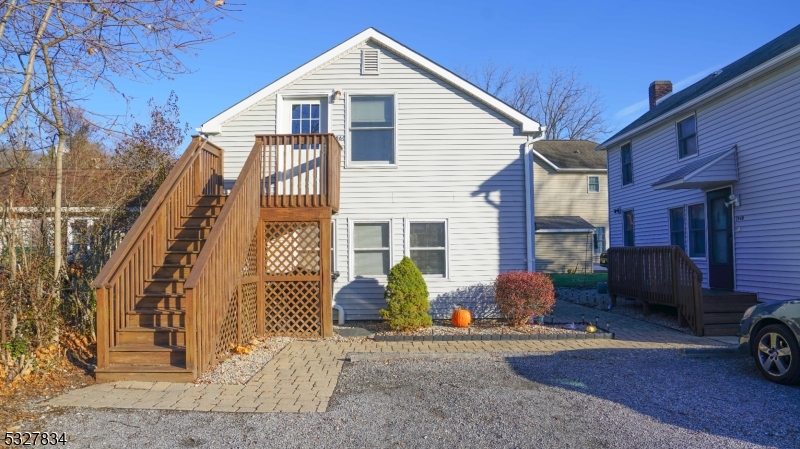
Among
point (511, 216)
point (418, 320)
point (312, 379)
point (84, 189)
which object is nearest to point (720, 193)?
point (511, 216)

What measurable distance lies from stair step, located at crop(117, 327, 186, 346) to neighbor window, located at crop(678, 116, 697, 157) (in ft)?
39.8

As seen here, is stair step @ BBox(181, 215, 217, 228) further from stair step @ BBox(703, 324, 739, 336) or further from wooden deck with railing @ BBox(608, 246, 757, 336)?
stair step @ BBox(703, 324, 739, 336)

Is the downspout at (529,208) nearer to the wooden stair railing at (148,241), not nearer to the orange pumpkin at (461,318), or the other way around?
the orange pumpkin at (461,318)

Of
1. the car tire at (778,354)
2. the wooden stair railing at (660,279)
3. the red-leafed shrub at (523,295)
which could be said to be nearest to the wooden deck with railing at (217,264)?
the red-leafed shrub at (523,295)

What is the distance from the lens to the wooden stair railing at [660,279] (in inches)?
401

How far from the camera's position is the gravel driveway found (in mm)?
4770

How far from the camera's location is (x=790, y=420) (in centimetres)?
524

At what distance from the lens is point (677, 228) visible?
47.5 ft

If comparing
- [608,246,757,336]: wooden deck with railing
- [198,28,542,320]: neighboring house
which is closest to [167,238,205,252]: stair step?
[198,28,542,320]: neighboring house

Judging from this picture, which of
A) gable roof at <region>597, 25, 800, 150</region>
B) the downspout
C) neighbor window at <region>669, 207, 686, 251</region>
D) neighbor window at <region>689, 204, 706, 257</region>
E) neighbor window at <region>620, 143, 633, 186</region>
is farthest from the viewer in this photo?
neighbor window at <region>620, 143, 633, 186</region>

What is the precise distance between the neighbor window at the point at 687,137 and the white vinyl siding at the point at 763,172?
11.8 inches

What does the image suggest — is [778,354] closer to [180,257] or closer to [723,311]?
[723,311]

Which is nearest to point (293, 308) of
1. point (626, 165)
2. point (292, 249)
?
point (292, 249)

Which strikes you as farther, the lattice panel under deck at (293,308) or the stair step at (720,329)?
the stair step at (720,329)
